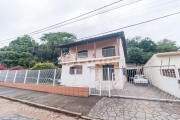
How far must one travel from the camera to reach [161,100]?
500 cm

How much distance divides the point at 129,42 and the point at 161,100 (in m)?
30.5

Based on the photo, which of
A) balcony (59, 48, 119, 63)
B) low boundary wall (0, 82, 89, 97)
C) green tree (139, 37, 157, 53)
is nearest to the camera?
low boundary wall (0, 82, 89, 97)

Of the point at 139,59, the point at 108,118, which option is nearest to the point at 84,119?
the point at 108,118

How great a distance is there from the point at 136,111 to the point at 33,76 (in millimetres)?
8332

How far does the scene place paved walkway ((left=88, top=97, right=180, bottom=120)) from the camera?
12.0 feet

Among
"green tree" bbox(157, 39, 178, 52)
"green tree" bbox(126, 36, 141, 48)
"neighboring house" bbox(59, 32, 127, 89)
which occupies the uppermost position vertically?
"green tree" bbox(126, 36, 141, 48)

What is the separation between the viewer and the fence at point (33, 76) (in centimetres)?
750

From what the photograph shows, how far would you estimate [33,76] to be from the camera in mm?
8711

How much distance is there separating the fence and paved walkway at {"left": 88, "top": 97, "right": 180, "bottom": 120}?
4085 mm

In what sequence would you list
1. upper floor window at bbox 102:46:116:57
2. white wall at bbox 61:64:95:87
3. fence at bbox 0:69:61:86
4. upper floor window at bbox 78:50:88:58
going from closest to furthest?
white wall at bbox 61:64:95:87 < fence at bbox 0:69:61:86 < upper floor window at bbox 102:46:116:57 < upper floor window at bbox 78:50:88:58

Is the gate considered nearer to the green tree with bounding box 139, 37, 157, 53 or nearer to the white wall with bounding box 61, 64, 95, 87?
the white wall with bounding box 61, 64, 95, 87

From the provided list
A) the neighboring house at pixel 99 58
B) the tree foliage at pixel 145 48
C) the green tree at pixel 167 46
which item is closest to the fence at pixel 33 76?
the neighboring house at pixel 99 58

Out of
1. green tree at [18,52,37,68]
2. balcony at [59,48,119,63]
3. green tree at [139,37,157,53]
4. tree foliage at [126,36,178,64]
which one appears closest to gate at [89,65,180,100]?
balcony at [59,48,119,63]

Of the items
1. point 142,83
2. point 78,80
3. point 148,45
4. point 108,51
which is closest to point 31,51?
point 108,51
